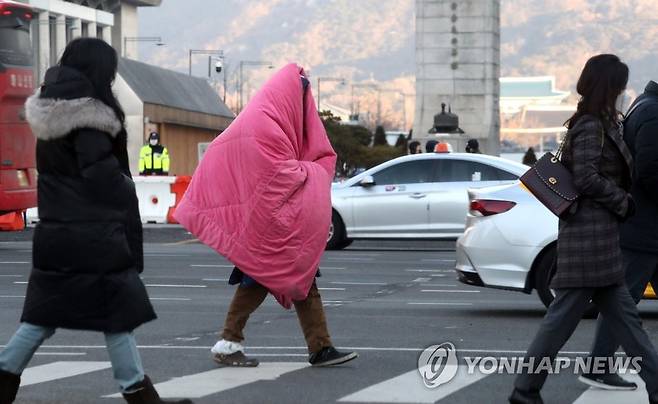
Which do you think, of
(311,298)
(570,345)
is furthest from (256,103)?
(570,345)

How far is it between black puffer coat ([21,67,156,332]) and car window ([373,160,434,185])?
16.7 meters

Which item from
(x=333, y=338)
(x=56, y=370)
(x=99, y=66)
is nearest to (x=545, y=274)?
(x=333, y=338)

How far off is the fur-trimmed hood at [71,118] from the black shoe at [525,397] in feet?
7.76

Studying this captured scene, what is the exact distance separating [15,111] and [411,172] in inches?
226

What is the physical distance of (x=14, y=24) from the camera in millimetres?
24109

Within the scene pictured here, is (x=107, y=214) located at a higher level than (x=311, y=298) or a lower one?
higher

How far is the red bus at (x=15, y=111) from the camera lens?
2323 cm

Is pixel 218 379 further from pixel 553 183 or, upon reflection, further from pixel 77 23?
pixel 77 23

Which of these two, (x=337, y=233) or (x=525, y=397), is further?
(x=337, y=233)

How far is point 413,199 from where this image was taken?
24.3 m

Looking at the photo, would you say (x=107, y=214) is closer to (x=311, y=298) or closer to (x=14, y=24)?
(x=311, y=298)

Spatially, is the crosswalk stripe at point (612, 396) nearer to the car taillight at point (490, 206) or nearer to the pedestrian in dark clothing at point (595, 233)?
the pedestrian in dark clothing at point (595, 233)

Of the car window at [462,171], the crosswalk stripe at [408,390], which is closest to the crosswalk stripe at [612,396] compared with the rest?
the crosswalk stripe at [408,390]

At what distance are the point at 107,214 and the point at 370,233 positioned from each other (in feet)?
55.4
